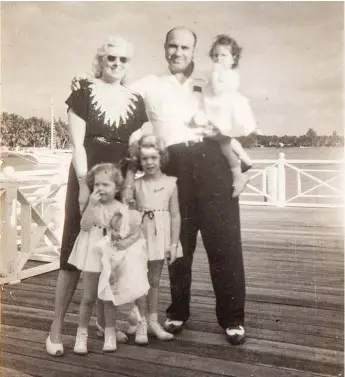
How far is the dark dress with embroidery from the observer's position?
6.45 feet

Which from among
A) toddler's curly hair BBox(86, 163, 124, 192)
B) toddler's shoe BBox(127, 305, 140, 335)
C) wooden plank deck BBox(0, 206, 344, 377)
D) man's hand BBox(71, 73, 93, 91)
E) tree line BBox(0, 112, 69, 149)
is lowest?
wooden plank deck BBox(0, 206, 344, 377)

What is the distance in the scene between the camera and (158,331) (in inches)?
83.2

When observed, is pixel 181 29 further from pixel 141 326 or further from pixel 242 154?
pixel 141 326

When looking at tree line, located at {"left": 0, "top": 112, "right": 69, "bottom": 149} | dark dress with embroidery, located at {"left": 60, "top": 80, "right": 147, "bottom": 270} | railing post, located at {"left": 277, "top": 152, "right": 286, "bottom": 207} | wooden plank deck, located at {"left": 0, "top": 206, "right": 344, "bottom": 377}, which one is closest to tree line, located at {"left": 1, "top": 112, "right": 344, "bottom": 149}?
tree line, located at {"left": 0, "top": 112, "right": 69, "bottom": 149}

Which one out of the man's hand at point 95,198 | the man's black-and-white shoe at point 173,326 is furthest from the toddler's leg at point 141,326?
the man's hand at point 95,198

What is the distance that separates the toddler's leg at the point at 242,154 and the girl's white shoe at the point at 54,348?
89 cm

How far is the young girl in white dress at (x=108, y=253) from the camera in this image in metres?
1.96

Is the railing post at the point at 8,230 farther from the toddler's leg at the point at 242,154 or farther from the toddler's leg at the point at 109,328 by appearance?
the toddler's leg at the point at 242,154

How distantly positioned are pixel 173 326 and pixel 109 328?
0.89 feet

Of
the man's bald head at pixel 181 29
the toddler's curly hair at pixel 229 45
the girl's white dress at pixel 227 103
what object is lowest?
the girl's white dress at pixel 227 103

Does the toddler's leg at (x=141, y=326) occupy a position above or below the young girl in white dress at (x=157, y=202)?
below

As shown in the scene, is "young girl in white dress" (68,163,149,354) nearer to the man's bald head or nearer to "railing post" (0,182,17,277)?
the man's bald head

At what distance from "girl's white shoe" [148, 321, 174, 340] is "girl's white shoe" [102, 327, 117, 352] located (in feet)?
0.53

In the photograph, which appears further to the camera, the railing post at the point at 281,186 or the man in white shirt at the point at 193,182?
the railing post at the point at 281,186
